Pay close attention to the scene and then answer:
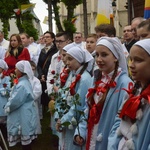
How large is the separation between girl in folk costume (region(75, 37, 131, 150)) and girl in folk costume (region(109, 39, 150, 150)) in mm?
672

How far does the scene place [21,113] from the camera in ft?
19.1

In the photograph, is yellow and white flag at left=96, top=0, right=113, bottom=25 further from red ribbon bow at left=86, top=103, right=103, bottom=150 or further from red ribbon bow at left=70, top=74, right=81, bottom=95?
red ribbon bow at left=86, top=103, right=103, bottom=150

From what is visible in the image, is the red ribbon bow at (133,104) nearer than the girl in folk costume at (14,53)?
Yes

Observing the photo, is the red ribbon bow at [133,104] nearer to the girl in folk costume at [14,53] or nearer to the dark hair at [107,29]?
the dark hair at [107,29]

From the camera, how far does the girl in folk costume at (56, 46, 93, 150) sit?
4129 millimetres

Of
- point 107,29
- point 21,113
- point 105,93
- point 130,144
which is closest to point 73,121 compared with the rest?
point 105,93

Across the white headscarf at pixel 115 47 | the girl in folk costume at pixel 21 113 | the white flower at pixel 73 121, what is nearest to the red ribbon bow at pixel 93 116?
the white flower at pixel 73 121

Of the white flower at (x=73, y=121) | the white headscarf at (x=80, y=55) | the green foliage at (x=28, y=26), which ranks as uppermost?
the white headscarf at (x=80, y=55)

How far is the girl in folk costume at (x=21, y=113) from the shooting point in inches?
226

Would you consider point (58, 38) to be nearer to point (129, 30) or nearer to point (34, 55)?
point (129, 30)

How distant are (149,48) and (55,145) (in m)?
4.37

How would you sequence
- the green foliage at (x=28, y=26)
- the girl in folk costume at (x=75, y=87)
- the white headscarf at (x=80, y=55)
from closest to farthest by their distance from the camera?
the girl in folk costume at (x=75, y=87), the white headscarf at (x=80, y=55), the green foliage at (x=28, y=26)

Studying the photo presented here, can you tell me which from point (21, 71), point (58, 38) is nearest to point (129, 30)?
point (58, 38)

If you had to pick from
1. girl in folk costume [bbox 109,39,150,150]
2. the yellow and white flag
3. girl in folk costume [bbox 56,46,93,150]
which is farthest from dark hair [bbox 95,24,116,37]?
girl in folk costume [bbox 109,39,150,150]
